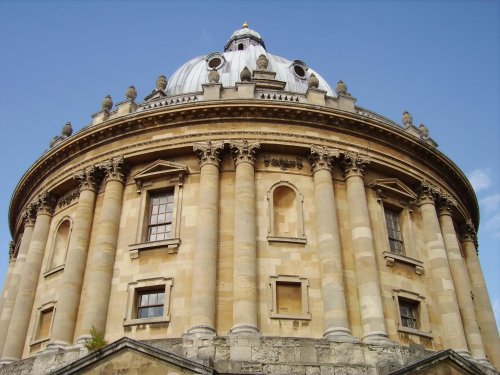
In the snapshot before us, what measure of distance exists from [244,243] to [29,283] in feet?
38.3

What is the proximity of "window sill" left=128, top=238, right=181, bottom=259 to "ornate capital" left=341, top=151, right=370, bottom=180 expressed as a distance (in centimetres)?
865

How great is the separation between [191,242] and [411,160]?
41.2 ft

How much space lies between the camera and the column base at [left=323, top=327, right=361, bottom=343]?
2155cm

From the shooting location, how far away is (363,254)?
24.4 metres

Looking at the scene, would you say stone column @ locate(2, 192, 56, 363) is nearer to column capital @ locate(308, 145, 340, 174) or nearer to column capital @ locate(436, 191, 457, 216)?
column capital @ locate(308, 145, 340, 174)

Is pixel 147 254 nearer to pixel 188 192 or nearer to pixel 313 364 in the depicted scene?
pixel 188 192

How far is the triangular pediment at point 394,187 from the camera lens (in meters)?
27.7

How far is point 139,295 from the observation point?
958 inches

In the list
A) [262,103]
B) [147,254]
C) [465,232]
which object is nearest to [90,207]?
→ [147,254]

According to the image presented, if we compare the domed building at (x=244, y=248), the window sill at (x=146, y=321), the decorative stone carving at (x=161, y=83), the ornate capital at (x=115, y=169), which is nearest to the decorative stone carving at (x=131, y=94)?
the domed building at (x=244, y=248)

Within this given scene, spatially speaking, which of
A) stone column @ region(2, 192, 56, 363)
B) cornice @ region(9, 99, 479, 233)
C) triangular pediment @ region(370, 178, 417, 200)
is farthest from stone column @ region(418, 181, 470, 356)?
stone column @ region(2, 192, 56, 363)

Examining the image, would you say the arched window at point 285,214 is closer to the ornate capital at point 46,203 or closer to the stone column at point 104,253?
the stone column at point 104,253

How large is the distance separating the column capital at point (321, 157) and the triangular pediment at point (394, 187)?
248 cm

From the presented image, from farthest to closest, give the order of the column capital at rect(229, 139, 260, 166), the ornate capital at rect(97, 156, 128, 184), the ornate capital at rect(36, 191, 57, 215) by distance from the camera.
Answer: the ornate capital at rect(36, 191, 57, 215), the ornate capital at rect(97, 156, 128, 184), the column capital at rect(229, 139, 260, 166)
